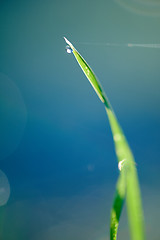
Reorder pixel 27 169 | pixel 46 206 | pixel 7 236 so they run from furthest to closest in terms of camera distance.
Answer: pixel 27 169, pixel 46 206, pixel 7 236

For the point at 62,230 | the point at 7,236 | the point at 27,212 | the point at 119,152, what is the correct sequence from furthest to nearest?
the point at 27,212, the point at 62,230, the point at 7,236, the point at 119,152

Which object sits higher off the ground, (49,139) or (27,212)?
(49,139)

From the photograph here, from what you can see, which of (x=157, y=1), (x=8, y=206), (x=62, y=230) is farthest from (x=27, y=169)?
(x=157, y=1)

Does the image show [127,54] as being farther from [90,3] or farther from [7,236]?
[7,236]

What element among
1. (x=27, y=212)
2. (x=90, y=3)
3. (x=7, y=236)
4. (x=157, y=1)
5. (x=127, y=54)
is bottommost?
(x=7, y=236)

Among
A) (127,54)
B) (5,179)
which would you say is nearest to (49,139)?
(5,179)

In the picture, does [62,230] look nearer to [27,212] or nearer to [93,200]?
[27,212]

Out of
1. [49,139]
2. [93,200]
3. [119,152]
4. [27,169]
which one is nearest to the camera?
[119,152]

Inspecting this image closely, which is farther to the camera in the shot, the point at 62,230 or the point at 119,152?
the point at 62,230

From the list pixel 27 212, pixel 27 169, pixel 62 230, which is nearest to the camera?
pixel 62 230
